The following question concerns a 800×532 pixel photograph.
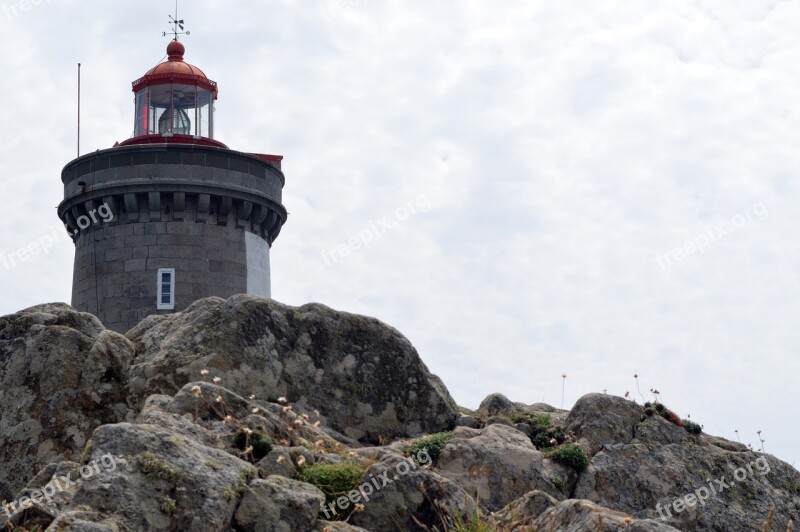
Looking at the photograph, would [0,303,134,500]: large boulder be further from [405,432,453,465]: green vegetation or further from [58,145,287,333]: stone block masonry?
[58,145,287,333]: stone block masonry

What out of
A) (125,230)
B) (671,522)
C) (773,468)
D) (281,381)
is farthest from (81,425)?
(125,230)

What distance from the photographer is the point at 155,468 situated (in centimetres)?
989

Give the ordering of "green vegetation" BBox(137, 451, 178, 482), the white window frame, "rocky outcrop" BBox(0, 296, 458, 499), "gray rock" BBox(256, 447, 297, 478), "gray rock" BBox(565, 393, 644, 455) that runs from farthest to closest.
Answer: the white window frame → "gray rock" BBox(565, 393, 644, 455) → "rocky outcrop" BBox(0, 296, 458, 499) → "gray rock" BBox(256, 447, 297, 478) → "green vegetation" BBox(137, 451, 178, 482)

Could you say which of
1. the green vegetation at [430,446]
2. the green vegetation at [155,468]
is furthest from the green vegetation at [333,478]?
the green vegetation at [430,446]

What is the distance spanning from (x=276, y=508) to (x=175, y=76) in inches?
1043

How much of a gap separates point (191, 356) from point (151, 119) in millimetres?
20138

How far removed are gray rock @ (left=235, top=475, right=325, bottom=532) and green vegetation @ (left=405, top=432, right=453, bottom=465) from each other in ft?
13.1

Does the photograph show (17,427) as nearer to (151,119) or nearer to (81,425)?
(81,425)

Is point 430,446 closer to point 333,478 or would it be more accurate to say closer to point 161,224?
point 333,478

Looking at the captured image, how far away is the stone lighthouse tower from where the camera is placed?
30328 millimetres

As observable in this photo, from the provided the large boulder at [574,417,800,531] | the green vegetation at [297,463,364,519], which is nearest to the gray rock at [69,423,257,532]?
the green vegetation at [297,463,364,519]

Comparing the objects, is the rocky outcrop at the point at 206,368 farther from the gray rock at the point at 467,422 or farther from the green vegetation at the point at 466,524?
the green vegetation at the point at 466,524

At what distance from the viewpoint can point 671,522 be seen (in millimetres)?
14984

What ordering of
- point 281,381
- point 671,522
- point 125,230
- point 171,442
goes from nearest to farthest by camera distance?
point 171,442
point 671,522
point 281,381
point 125,230
